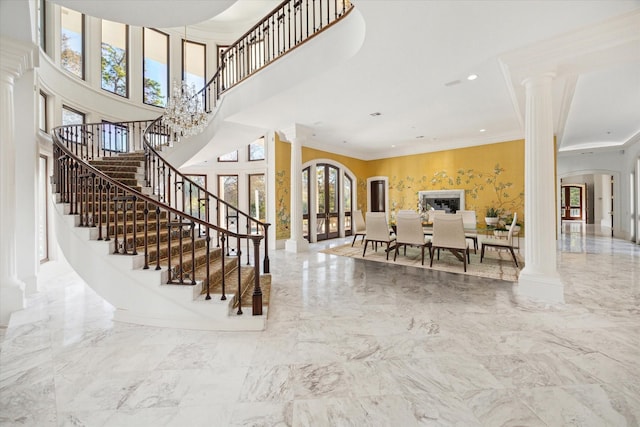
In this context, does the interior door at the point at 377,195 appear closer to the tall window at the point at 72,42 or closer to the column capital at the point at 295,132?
the column capital at the point at 295,132

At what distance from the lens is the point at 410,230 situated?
5.53 metres

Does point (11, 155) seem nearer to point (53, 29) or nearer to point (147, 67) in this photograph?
point (53, 29)

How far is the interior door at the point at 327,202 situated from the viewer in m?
9.09

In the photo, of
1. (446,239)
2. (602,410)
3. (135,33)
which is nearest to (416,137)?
(446,239)

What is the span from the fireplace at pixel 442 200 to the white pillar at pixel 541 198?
4.90m

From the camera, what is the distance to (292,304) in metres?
3.43

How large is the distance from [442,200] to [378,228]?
12.9 feet

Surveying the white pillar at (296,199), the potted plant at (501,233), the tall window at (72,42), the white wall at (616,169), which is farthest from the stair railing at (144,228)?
the white wall at (616,169)

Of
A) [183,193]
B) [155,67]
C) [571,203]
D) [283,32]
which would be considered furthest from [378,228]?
[571,203]

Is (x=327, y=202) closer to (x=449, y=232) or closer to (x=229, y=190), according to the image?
(x=229, y=190)

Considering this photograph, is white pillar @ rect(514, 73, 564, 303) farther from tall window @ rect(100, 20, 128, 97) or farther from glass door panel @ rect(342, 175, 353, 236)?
tall window @ rect(100, 20, 128, 97)

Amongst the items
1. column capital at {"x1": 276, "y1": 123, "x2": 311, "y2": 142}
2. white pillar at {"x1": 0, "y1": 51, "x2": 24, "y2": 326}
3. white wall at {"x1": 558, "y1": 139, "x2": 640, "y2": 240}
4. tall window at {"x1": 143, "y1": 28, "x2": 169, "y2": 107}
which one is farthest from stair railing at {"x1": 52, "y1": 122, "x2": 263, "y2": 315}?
white wall at {"x1": 558, "y1": 139, "x2": 640, "y2": 240}

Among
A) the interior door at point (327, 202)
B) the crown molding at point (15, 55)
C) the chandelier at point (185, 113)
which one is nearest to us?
the crown molding at point (15, 55)

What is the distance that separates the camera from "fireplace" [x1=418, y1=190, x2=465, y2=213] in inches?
339
